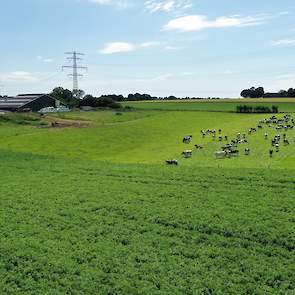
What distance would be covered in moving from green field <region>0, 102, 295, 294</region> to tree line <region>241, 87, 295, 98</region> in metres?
131

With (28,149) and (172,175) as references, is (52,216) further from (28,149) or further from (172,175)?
(28,149)

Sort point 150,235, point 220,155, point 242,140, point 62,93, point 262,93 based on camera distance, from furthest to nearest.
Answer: point 262,93
point 62,93
point 242,140
point 220,155
point 150,235

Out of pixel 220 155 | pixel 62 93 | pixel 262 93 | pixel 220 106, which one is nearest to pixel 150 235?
pixel 220 155

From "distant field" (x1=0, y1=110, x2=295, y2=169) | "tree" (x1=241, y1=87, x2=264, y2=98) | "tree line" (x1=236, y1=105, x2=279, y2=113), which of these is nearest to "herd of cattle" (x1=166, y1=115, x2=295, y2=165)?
"distant field" (x1=0, y1=110, x2=295, y2=169)

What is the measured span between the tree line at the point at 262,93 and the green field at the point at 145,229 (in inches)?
5149

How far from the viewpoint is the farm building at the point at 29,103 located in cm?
10696

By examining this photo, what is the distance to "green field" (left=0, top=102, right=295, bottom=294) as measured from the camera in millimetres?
15372

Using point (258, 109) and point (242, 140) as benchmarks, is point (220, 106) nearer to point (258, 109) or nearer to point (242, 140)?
point (258, 109)

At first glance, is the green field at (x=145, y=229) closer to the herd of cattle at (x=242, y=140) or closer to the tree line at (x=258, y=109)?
the herd of cattle at (x=242, y=140)

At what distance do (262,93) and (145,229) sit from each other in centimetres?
17216

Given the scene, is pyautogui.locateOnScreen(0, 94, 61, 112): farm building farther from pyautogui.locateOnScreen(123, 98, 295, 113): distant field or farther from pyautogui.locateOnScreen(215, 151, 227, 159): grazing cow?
pyautogui.locateOnScreen(215, 151, 227, 159): grazing cow

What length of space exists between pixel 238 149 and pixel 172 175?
1678 centimetres

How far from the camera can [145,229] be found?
19922 millimetres

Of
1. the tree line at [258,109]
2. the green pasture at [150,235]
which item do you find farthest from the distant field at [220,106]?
the green pasture at [150,235]
